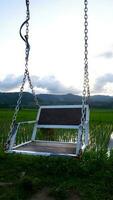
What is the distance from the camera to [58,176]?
20.1 ft

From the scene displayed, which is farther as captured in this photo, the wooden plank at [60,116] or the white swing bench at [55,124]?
the wooden plank at [60,116]

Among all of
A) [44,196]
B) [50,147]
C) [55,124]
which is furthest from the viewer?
[55,124]

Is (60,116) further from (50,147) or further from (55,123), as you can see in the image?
(50,147)

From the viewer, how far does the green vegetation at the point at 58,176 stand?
209 inches

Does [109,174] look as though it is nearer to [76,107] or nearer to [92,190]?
[92,190]

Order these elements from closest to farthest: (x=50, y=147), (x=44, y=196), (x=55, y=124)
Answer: (x=44, y=196) < (x=50, y=147) < (x=55, y=124)

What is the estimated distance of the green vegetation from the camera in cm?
532

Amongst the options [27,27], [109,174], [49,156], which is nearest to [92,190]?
[109,174]

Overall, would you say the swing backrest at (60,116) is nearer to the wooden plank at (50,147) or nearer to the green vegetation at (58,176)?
the wooden plank at (50,147)

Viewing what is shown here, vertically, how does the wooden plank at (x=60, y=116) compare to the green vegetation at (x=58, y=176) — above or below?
above

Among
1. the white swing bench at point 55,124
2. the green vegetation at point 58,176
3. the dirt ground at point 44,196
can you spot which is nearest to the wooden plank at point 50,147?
the white swing bench at point 55,124

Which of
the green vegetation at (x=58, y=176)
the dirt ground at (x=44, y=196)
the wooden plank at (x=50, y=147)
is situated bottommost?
the dirt ground at (x=44, y=196)

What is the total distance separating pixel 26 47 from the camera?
8.27m

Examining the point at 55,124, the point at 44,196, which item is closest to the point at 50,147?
the point at 55,124
